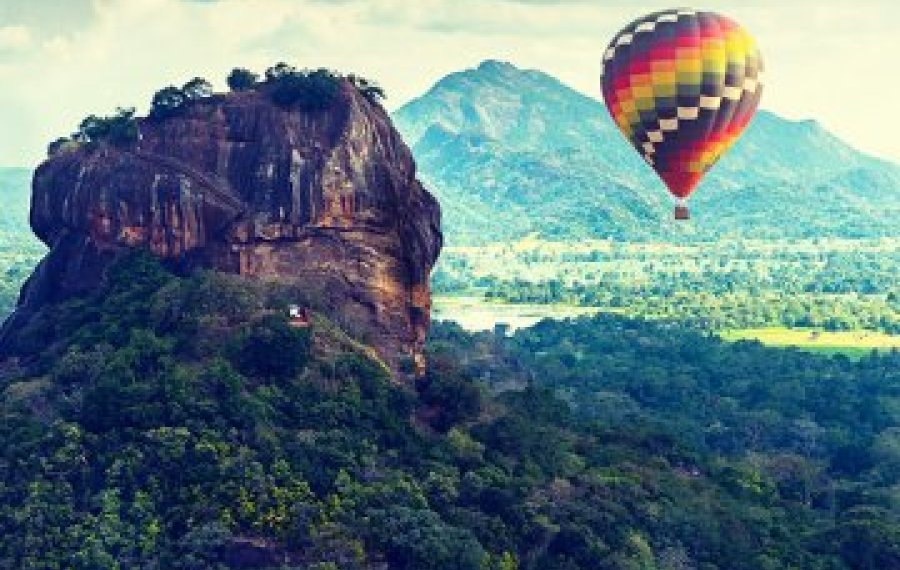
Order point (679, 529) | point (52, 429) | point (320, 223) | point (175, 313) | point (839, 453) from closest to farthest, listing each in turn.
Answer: point (52, 429), point (679, 529), point (175, 313), point (320, 223), point (839, 453)

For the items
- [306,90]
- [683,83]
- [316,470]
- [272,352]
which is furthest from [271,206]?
[683,83]

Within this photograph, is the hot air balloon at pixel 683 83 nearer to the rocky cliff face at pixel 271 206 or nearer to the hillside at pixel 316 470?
the hillside at pixel 316 470

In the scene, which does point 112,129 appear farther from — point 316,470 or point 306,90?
point 316,470

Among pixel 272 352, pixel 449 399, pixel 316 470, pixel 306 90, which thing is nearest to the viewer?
pixel 316 470

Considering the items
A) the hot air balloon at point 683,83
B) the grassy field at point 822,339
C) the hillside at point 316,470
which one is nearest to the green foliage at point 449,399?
the hillside at point 316,470

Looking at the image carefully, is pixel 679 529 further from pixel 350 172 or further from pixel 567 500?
pixel 350 172

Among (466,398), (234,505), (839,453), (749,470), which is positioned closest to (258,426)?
(234,505)
